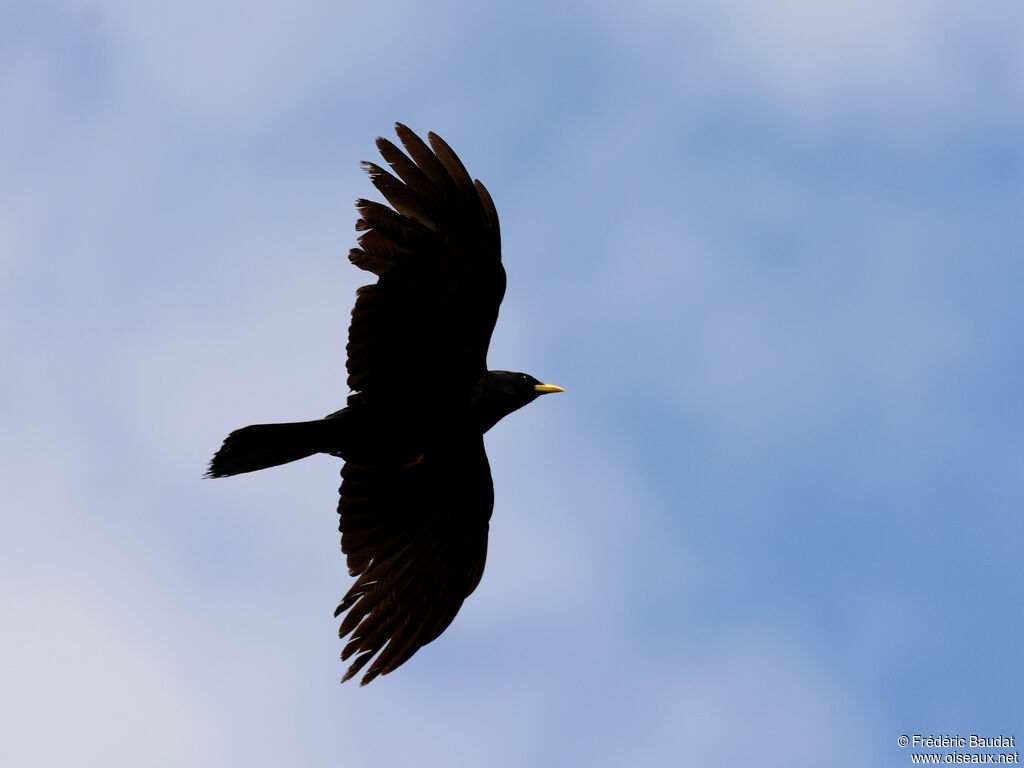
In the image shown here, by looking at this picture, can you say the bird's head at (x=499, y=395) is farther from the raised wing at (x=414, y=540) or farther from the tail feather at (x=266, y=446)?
the tail feather at (x=266, y=446)

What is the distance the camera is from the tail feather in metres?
7.66

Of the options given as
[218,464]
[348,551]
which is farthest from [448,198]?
[348,551]

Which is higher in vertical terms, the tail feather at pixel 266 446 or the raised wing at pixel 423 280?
the raised wing at pixel 423 280

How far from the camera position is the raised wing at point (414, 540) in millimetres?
8836

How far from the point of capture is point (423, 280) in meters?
8.02

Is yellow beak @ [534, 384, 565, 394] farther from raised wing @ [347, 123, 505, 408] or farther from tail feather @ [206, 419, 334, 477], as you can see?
tail feather @ [206, 419, 334, 477]

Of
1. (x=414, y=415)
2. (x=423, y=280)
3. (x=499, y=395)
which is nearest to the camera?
(x=423, y=280)

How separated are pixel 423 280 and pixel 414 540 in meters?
2.11

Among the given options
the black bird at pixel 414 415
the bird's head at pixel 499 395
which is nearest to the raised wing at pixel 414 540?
the black bird at pixel 414 415

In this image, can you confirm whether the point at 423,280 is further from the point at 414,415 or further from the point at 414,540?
the point at 414,540

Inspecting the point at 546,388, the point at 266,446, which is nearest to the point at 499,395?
the point at 546,388

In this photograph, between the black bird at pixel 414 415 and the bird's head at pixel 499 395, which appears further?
the bird's head at pixel 499 395

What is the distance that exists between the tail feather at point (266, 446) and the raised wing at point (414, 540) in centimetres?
94

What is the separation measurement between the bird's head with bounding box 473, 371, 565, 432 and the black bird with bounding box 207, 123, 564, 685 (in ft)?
0.03
